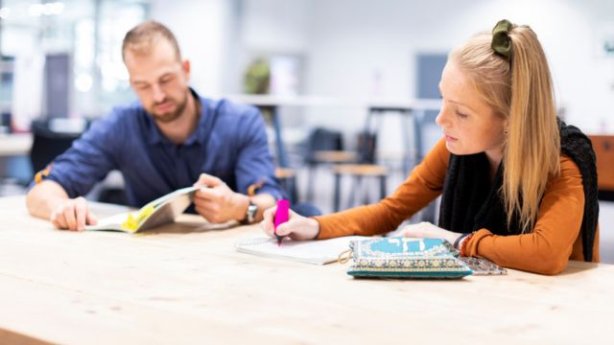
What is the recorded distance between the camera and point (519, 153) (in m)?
1.31

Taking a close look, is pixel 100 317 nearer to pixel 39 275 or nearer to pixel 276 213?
pixel 39 275

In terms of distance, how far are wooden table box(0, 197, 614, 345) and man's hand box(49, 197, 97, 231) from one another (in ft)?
0.70

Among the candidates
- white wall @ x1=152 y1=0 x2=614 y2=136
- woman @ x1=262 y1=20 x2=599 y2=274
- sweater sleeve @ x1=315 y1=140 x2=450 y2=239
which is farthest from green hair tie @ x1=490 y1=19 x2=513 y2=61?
white wall @ x1=152 y1=0 x2=614 y2=136

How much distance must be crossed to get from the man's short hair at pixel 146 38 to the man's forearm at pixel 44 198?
422mm

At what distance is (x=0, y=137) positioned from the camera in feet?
14.3

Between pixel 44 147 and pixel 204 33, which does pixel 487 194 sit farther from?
pixel 204 33

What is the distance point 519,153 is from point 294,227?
0.48 metres

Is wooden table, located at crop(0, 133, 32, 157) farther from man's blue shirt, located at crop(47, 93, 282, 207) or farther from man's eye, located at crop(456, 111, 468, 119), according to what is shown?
man's eye, located at crop(456, 111, 468, 119)

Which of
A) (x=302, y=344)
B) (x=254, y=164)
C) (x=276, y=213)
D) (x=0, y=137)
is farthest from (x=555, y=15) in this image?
(x=302, y=344)

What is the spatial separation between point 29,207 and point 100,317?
1.06 m

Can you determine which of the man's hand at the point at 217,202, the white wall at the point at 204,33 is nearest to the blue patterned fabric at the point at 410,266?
the man's hand at the point at 217,202

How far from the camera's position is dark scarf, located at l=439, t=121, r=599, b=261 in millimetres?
1359

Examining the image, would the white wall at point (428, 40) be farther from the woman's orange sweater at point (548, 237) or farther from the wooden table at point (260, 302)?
the wooden table at point (260, 302)

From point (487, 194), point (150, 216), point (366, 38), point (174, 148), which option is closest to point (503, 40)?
point (487, 194)
